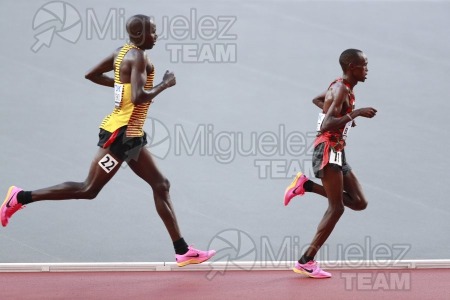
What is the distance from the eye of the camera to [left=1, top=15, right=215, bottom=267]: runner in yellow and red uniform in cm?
533

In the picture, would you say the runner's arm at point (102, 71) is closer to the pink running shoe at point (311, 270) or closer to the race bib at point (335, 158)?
the race bib at point (335, 158)

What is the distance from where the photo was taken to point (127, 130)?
5.45m

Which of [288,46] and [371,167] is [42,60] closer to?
[288,46]

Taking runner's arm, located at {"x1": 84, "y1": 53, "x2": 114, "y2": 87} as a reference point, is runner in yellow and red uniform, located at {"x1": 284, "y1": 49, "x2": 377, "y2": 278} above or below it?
below

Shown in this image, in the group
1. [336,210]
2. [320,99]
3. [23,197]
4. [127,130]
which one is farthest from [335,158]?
[23,197]

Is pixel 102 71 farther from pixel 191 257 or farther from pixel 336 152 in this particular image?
pixel 336 152

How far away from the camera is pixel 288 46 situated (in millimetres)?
8930

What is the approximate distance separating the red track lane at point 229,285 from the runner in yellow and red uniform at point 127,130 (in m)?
0.53

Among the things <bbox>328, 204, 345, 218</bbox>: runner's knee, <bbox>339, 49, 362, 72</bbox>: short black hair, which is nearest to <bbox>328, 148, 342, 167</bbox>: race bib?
<bbox>328, 204, 345, 218</bbox>: runner's knee

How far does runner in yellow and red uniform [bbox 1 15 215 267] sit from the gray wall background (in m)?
1.65

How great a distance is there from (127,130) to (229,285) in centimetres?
122

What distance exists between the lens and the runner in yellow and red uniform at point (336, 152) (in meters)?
5.61

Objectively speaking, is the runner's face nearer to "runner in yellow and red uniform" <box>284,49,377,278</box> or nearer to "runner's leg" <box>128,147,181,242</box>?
"runner in yellow and red uniform" <box>284,49,377,278</box>

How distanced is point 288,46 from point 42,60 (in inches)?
101
